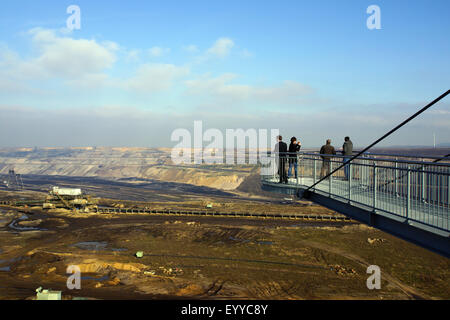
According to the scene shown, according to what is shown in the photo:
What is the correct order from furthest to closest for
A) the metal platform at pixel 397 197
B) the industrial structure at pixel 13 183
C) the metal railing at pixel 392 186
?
the industrial structure at pixel 13 183, the metal railing at pixel 392 186, the metal platform at pixel 397 197

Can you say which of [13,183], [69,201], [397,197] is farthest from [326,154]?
[13,183]

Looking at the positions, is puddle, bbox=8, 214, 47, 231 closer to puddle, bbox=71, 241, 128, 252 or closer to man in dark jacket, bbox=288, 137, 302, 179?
puddle, bbox=71, 241, 128, 252

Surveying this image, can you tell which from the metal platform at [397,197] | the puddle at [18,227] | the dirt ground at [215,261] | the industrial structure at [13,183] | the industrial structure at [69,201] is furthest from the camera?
the industrial structure at [13,183]

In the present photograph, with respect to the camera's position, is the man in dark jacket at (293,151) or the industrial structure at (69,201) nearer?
the man in dark jacket at (293,151)

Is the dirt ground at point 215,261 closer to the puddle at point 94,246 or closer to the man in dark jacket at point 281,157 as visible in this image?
the puddle at point 94,246

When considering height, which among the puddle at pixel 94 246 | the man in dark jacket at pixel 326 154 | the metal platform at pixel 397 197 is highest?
the man in dark jacket at pixel 326 154

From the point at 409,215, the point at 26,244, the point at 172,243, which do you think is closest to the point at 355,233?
the point at 172,243

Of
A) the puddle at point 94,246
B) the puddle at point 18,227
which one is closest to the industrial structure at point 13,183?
the puddle at point 18,227

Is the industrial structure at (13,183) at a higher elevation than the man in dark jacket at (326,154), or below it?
below
